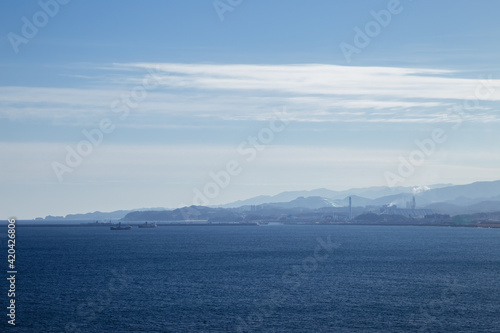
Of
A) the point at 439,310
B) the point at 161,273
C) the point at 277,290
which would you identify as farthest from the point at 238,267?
the point at 439,310

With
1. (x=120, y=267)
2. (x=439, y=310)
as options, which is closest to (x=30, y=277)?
(x=120, y=267)

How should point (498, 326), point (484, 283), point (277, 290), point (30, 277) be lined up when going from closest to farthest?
point (498, 326) → point (277, 290) → point (484, 283) → point (30, 277)

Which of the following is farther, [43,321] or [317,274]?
[317,274]

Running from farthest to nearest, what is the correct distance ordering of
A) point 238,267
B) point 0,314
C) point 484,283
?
point 238,267 → point 484,283 → point 0,314

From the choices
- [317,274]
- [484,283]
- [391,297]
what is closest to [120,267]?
[317,274]

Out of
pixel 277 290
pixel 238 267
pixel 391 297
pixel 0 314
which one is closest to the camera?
pixel 0 314

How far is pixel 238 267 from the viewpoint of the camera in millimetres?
102500

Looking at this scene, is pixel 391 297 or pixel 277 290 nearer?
pixel 391 297

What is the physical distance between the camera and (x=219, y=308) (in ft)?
209

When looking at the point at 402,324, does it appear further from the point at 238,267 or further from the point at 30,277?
the point at 30,277

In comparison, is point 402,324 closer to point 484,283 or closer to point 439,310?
point 439,310

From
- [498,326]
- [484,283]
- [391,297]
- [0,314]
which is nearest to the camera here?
[498,326]

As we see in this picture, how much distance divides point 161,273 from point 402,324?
46.9m

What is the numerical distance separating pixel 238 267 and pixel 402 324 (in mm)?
49556
